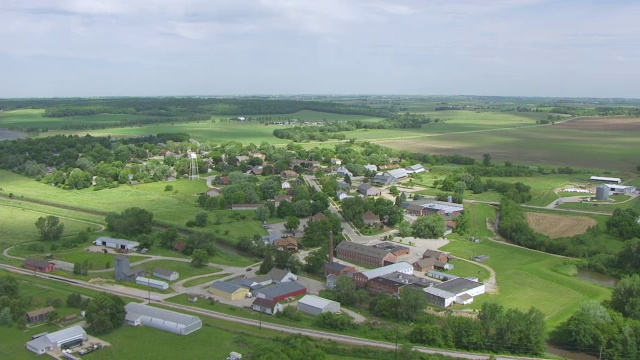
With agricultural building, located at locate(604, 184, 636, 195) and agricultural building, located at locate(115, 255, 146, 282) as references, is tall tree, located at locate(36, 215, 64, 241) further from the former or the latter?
agricultural building, located at locate(604, 184, 636, 195)

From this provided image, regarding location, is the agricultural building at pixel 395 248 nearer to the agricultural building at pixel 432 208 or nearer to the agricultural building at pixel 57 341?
the agricultural building at pixel 432 208

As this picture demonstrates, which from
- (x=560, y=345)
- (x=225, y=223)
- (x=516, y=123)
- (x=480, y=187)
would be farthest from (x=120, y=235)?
(x=516, y=123)

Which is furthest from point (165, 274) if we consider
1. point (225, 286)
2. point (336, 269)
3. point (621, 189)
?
point (621, 189)

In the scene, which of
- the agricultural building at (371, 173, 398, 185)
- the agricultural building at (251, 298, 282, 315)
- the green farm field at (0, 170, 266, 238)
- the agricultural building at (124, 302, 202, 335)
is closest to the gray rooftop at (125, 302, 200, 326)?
the agricultural building at (124, 302, 202, 335)

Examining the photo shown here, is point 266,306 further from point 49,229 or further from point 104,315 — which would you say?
point 49,229

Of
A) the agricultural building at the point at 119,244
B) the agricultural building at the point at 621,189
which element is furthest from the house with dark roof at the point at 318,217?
the agricultural building at the point at 621,189
